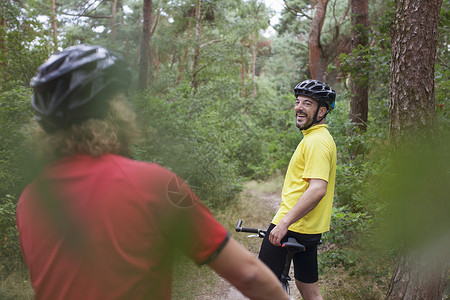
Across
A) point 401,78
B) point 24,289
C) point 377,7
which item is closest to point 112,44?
point 401,78

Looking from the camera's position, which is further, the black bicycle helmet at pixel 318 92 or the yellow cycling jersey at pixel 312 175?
the black bicycle helmet at pixel 318 92

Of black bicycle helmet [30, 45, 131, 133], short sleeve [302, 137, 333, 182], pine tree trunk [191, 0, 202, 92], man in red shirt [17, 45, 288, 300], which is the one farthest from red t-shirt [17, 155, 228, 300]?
pine tree trunk [191, 0, 202, 92]

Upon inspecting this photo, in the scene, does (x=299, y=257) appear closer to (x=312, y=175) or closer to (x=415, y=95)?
(x=312, y=175)

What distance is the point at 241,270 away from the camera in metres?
1.03

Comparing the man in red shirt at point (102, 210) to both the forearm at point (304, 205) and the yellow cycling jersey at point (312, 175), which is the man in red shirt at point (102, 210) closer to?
the forearm at point (304, 205)

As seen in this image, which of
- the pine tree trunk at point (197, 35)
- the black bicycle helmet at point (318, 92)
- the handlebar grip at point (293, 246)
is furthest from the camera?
the pine tree trunk at point (197, 35)

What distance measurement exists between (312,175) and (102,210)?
2084 millimetres

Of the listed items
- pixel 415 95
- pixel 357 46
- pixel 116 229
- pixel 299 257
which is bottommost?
pixel 299 257

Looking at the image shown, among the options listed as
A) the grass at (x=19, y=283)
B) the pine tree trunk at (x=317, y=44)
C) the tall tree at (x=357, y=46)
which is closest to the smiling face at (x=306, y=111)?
the grass at (x=19, y=283)

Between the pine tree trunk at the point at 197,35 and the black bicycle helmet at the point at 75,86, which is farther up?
the pine tree trunk at the point at 197,35

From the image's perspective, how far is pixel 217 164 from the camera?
381 inches

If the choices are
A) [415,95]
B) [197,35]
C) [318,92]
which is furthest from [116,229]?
[197,35]

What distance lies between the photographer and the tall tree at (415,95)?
3.05m

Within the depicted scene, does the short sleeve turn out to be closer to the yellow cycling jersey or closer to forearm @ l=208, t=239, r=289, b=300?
the yellow cycling jersey
